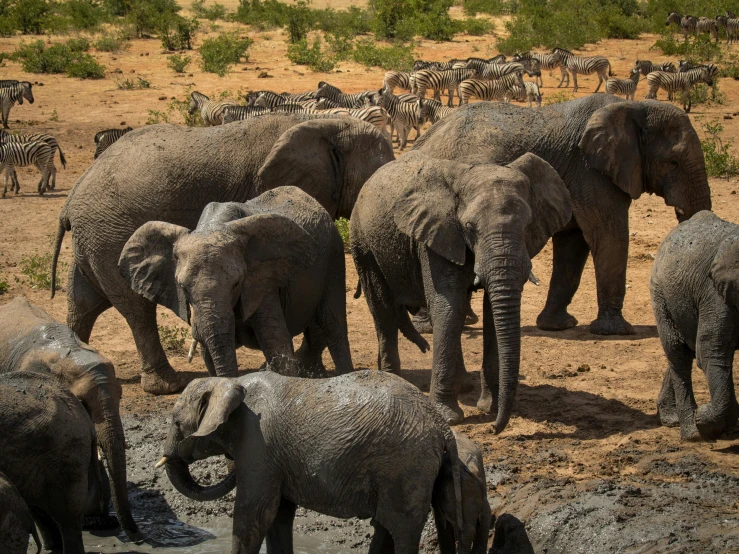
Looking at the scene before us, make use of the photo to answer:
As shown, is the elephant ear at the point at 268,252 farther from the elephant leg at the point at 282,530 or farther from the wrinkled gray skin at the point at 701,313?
the wrinkled gray skin at the point at 701,313

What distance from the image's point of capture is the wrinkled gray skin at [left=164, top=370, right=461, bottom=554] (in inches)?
199

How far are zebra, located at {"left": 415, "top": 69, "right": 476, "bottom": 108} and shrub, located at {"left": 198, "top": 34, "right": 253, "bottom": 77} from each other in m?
4.40

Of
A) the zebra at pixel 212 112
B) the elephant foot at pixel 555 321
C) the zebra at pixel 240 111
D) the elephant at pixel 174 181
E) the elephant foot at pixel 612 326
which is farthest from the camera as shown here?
the zebra at pixel 212 112

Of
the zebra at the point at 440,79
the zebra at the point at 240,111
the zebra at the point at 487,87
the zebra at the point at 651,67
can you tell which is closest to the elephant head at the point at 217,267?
the zebra at the point at 240,111

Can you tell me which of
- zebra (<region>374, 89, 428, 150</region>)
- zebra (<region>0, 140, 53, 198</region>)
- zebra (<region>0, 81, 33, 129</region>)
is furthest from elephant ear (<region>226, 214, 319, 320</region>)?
zebra (<region>0, 81, 33, 129</region>)

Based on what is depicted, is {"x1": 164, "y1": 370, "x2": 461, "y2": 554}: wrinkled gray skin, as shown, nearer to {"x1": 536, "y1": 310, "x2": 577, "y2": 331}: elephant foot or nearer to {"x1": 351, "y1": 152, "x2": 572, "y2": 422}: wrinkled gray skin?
{"x1": 351, "y1": 152, "x2": 572, "y2": 422}: wrinkled gray skin

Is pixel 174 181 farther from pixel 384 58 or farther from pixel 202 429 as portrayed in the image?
pixel 384 58

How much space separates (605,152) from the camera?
9305 millimetres

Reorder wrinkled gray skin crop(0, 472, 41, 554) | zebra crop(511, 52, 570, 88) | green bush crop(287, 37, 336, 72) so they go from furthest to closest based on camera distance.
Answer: zebra crop(511, 52, 570, 88), green bush crop(287, 37, 336, 72), wrinkled gray skin crop(0, 472, 41, 554)

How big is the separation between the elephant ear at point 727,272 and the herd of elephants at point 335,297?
1 cm

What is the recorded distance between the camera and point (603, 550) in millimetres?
5695

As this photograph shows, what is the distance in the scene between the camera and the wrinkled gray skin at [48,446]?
18.2 feet

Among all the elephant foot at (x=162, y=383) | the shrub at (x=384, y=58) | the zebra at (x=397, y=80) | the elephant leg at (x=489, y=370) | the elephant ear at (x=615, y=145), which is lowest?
the elephant foot at (x=162, y=383)

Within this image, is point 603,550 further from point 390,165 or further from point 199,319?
point 390,165
